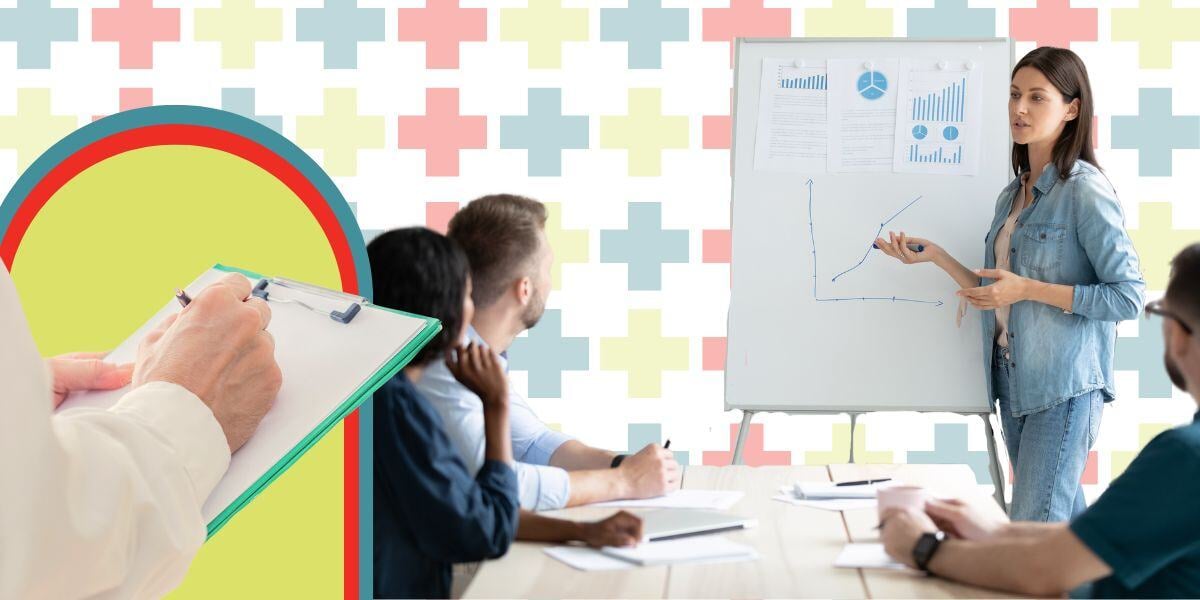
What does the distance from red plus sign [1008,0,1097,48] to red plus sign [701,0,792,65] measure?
73 cm

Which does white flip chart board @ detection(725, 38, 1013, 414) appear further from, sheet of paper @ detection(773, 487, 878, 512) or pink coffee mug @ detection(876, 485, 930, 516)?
pink coffee mug @ detection(876, 485, 930, 516)

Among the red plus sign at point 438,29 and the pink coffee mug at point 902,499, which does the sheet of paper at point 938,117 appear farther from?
the pink coffee mug at point 902,499

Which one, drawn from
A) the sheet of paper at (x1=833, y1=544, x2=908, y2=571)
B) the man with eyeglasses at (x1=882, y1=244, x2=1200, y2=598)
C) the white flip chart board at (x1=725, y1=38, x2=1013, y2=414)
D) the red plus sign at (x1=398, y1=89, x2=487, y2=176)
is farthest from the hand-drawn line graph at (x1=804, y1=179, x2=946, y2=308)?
the man with eyeglasses at (x1=882, y1=244, x2=1200, y2=598)

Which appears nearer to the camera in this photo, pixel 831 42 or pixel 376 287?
pixel 376 287

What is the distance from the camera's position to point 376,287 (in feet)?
4.62

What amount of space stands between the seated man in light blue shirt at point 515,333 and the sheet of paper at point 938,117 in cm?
172

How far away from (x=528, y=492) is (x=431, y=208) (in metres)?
1.74

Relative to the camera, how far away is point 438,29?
3709 mm

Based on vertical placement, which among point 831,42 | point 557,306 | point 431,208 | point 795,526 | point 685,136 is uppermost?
point 831,42

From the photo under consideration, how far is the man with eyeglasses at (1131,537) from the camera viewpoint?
5.03ft

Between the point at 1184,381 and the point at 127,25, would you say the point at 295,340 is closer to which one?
the point at 1184,381

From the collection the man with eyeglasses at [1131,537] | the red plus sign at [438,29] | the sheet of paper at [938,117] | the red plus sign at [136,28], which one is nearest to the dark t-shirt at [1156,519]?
the man with eyeglasses at [1131,537]

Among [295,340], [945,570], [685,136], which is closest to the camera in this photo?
[295,340]

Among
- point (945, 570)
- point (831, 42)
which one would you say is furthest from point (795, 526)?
point (831, 42)
